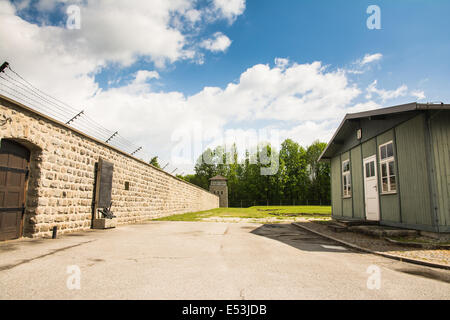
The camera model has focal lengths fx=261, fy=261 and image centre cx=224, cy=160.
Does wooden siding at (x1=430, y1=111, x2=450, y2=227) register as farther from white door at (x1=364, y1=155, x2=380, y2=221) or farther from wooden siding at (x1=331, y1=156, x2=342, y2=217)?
wooden siding at (x1=331, y1=156, x2=342, y2=217)

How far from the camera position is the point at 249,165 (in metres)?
63.5

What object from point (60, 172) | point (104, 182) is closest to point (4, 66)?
point (60, 172)

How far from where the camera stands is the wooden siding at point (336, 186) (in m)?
14.3

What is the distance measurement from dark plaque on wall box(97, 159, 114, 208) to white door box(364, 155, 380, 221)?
34.1ft

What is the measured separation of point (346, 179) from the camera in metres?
13.6

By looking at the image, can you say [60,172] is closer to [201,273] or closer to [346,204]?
[201,273]

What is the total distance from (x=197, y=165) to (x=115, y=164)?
58912 millimetres

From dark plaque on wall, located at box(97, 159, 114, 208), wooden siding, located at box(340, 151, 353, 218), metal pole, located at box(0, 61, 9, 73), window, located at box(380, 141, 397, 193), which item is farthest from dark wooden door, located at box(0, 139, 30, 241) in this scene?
wooden siding, located at box(340, 151, 353, 218)

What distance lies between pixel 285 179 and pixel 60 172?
52.0 m

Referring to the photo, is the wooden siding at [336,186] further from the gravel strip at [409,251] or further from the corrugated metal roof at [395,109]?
the gravel strip at [409,251]

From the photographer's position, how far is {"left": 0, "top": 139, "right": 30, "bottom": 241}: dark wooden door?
613 cm

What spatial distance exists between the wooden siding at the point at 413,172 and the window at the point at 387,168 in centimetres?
45
